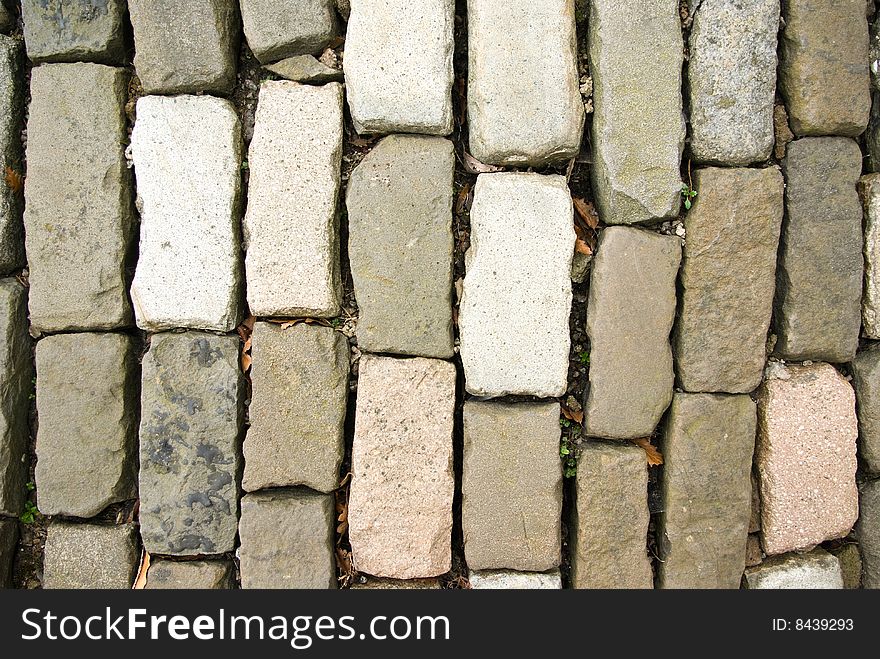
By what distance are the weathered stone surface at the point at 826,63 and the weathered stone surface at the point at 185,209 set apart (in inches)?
84.7

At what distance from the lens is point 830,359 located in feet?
7.90

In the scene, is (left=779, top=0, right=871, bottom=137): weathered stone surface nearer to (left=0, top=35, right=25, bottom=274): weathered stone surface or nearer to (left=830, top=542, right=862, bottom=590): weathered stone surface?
(left=830, top=542, right=862, bottom=590): weathered stone surface

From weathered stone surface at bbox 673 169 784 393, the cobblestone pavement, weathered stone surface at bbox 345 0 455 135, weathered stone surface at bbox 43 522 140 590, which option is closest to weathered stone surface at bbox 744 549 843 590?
the cobblestone pavement

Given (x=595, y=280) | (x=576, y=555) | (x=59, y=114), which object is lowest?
(x=576, y=555)

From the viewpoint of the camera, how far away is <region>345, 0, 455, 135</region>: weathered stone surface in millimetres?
2227

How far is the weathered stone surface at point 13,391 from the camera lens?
7.77 ft

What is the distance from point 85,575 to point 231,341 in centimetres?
108

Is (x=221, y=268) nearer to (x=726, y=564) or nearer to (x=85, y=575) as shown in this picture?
(x=85, y=575)

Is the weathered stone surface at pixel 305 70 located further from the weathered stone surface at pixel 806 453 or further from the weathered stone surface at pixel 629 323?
the weathered stone surface at pixel 806 453

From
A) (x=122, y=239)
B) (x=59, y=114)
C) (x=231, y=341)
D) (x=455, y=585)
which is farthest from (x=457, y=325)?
(x=59, y=114)

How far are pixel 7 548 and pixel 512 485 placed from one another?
200 cm

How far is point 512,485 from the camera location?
231cm

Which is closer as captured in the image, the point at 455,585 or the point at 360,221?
the point at 360,221

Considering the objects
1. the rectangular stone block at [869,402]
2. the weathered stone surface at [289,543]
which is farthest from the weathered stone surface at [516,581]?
the rectangular stone block at [869,402]
